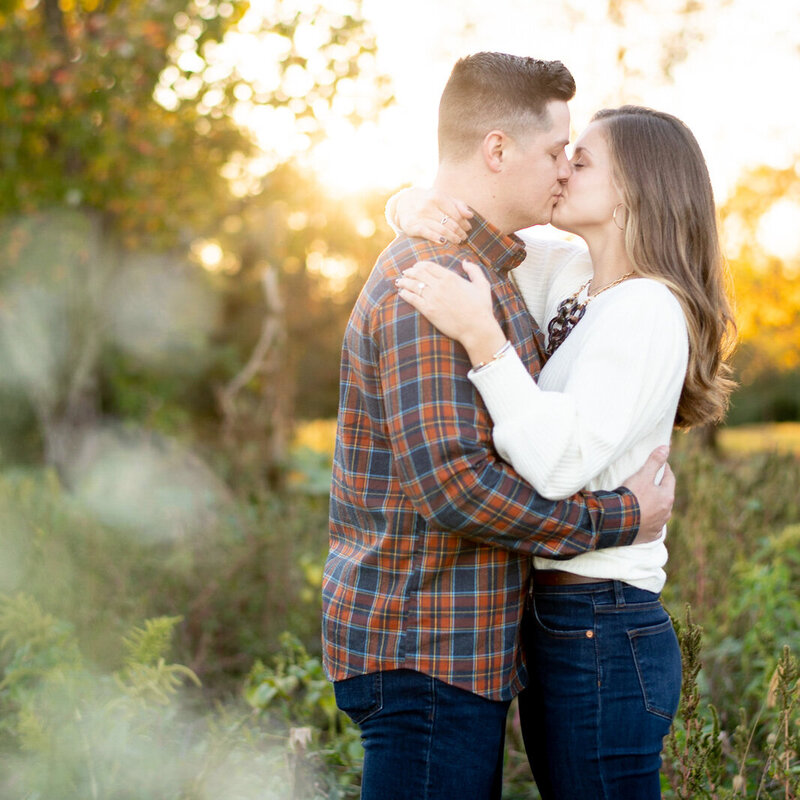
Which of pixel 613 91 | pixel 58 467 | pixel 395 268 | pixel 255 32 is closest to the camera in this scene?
pixel 395 268

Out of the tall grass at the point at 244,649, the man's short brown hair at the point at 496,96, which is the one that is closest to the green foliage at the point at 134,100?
the tall grass at the point at 244,649

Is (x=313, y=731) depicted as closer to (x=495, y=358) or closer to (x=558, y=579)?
(x=558, y=579)

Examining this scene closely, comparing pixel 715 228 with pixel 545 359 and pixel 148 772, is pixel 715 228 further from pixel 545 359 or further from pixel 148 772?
pixel 148 772

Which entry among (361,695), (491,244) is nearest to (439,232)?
(491,244)

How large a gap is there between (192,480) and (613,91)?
6544 mm

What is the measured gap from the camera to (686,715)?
7.07 feet

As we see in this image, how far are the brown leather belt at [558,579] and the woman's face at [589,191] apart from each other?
2.71 ft

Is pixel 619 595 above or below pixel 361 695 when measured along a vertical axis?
above

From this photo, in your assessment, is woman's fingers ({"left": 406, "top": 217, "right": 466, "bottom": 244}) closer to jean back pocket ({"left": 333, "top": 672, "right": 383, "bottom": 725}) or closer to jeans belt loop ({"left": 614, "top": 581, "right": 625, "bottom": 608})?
jeans belt loop ({"left": 614, "top": 581, "right": 625, "bottom": 608})

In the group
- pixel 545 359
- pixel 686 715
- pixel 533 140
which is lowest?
pixel 686 715

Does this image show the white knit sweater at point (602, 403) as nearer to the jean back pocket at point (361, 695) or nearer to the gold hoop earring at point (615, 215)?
the gold hoop earring at point (615, 215)

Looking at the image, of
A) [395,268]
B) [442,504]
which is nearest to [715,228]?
[395,268]

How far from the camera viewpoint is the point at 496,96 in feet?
6.74

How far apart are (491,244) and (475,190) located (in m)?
0.14
